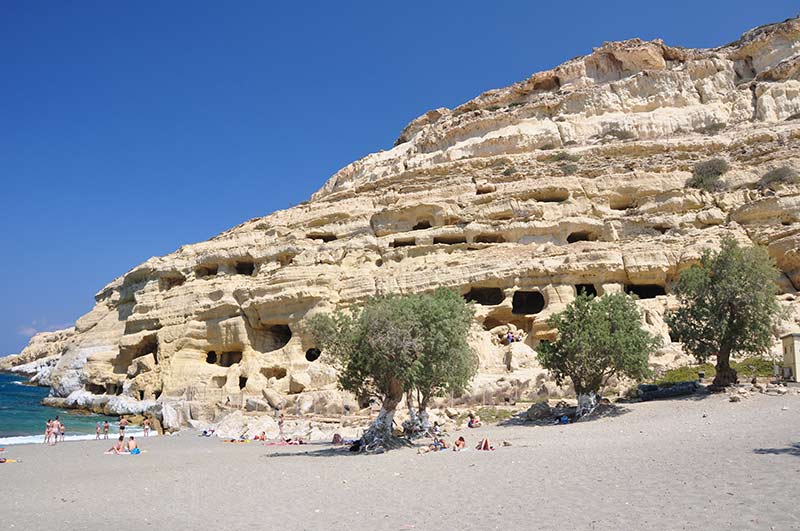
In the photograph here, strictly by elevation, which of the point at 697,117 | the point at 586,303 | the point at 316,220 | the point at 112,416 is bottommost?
the point at 112,416

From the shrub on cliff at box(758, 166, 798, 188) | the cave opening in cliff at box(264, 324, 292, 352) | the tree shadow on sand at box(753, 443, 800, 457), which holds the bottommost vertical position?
the tree shadow on sand at box(753, 443, 800, 457)

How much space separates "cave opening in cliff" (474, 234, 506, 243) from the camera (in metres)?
34.3

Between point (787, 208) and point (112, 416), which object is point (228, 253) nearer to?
point (112, 416)

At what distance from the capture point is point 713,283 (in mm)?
21000

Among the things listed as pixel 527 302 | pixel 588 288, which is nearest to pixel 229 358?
pixel 527 302

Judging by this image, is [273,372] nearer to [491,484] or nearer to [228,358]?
[228,358]

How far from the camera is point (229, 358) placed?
118 ft

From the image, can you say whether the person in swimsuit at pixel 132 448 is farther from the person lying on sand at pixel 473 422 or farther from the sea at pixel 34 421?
the person lying on sand at pixel 473 422

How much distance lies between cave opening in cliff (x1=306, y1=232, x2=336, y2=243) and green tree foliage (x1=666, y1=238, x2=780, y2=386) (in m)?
23.5

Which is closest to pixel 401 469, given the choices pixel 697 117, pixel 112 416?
pixel 112 416

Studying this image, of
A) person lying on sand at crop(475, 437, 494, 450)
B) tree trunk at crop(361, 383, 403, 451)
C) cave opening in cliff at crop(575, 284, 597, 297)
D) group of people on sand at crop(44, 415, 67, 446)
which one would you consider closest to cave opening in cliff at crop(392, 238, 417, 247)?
cave opening in cliff at crop(575, 284, 597, 297)

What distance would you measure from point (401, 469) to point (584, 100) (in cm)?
4604

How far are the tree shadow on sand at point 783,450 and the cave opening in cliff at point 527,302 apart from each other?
67.9 feet

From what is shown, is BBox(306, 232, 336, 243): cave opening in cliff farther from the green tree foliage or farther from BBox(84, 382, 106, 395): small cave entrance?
the green tree foliage
